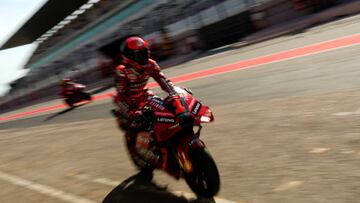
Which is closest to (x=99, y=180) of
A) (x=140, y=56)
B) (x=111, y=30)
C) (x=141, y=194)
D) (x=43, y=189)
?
(x=43, y=189)

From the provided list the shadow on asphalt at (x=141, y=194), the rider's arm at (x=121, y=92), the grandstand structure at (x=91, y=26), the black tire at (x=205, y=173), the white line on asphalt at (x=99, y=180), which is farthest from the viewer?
the grandstand structure at (x=91, y=26)

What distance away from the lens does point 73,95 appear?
1983 cm

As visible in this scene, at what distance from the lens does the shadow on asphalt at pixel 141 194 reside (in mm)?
5043

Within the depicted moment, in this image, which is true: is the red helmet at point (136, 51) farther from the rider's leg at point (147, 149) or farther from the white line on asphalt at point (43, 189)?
the white line on asphalt at point (43, 189)

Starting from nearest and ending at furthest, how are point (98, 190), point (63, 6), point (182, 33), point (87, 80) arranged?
point (98, 190), point (182, 33), point (87, 80), point (63, 6)

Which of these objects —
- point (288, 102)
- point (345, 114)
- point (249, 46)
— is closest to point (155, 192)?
point (345, 114)

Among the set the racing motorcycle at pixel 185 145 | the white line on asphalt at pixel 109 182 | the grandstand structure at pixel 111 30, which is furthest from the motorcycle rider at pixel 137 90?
the grandstand structure at pixel 111 30

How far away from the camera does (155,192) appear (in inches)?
215

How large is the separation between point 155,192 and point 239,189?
1.20 meters

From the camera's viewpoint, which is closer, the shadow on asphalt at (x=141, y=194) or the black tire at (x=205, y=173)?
the black tire at (x=205, y=173)

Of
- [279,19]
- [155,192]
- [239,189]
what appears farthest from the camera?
[279,19]

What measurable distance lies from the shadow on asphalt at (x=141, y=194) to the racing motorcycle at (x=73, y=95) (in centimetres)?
1410

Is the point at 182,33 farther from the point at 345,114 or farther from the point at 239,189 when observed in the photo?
the point at 239,189

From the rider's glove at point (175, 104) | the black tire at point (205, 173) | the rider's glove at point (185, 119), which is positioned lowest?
the black tire at point (205, 173)
